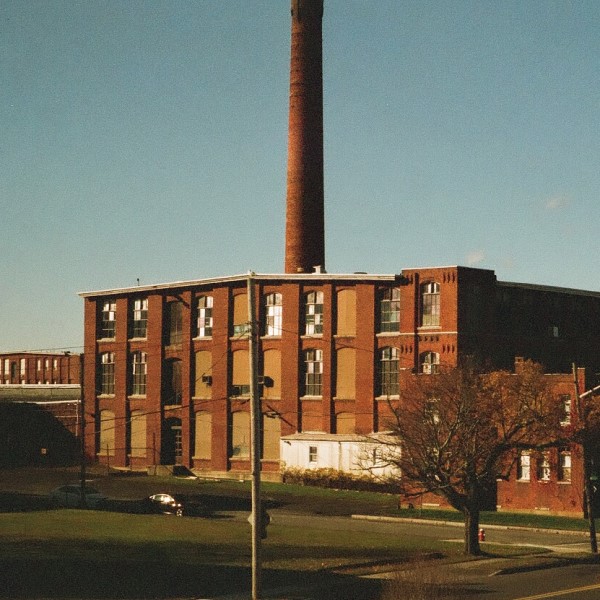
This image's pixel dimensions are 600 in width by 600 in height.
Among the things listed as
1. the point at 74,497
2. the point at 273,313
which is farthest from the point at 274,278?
the point at 74,497

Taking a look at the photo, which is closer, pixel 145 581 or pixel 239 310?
pixel 145 581

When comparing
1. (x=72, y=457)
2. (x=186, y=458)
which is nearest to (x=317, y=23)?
(x=186, y=458)

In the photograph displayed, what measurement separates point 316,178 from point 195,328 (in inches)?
529

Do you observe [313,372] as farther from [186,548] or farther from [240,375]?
[186,548]

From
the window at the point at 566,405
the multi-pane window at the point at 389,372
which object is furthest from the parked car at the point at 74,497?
the window at the point at 566,405

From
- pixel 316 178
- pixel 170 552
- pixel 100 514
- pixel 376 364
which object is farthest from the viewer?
pixel 316 178

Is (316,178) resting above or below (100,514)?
above

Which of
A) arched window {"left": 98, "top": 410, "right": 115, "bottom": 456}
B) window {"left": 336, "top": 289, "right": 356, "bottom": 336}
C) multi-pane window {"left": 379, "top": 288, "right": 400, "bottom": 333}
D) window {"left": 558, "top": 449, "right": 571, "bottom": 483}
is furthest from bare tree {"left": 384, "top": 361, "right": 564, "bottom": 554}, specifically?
arched window {"left": 98, "top": 410, "right": 115, "bottom": 456}

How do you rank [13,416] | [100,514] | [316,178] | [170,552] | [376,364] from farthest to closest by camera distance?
[13,416], [316,178], [376,364], [100,514], [170,552]

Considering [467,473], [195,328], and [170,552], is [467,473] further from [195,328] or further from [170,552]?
[195,328]

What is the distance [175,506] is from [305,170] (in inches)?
1021

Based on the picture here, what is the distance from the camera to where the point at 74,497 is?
5594 centimetres

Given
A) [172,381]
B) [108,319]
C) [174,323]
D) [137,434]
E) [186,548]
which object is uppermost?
[108,319]

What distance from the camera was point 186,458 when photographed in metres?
71.6
